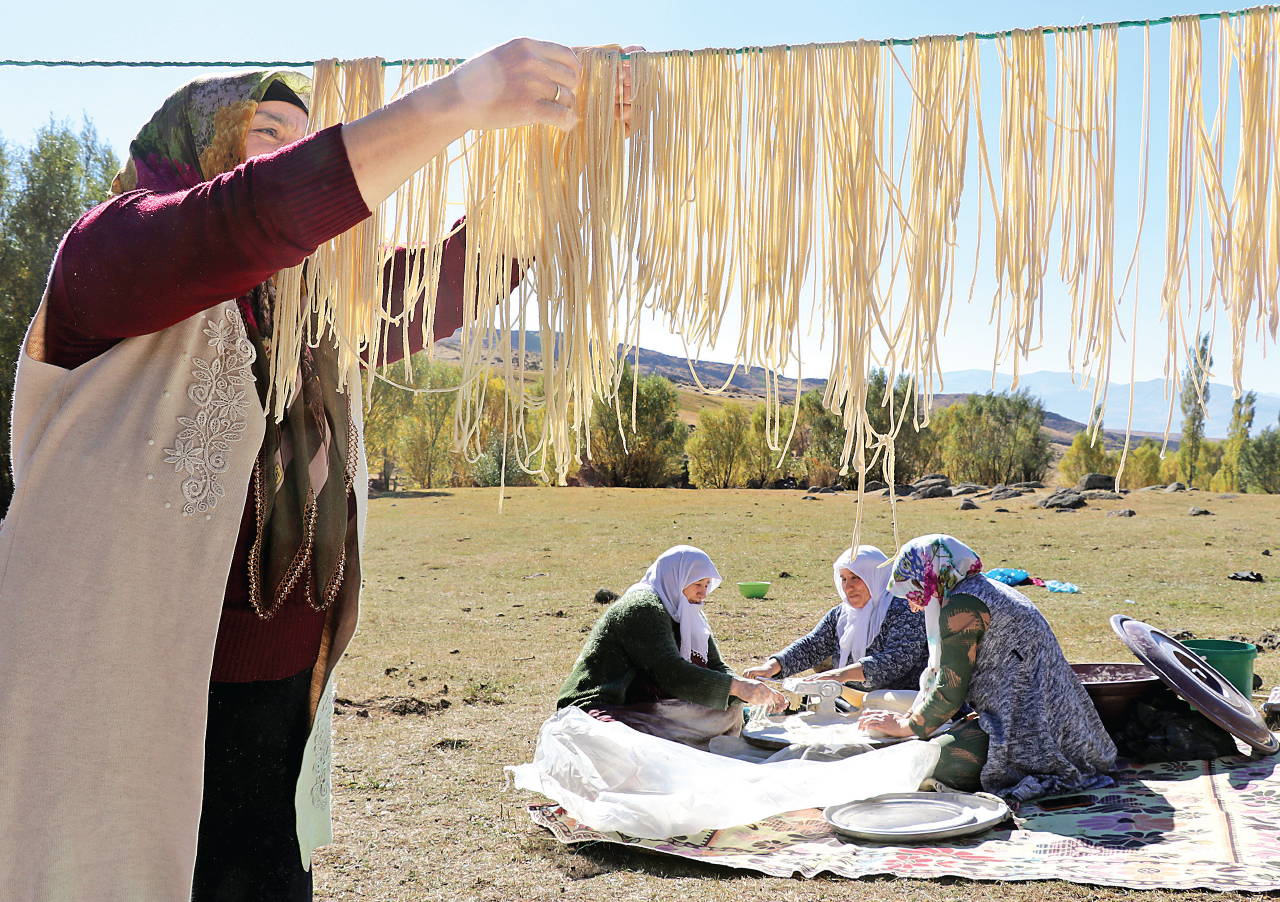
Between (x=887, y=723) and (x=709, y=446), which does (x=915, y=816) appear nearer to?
(x=887, y=723)

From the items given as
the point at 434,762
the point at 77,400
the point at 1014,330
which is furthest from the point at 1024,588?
the point at 77,400

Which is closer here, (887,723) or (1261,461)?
(887,723)

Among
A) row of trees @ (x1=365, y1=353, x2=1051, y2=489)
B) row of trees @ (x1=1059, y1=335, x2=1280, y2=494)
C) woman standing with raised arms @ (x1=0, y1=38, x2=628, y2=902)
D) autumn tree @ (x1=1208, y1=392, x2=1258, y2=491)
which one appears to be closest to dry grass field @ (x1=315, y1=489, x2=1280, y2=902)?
woman standing with raised arms @ (x1=0, y1=38, x2=628, y2=902)

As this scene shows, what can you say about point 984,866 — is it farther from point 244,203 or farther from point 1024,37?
point 244,203

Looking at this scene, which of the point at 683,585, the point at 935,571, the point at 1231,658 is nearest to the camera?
the point at 935,571

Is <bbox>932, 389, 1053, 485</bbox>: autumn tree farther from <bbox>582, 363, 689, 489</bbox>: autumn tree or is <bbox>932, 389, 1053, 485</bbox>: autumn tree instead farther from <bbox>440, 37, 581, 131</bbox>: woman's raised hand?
<bbox>440, 37, 581, 131</bbox>: woman's raised hand

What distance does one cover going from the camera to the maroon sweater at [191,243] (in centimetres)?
107

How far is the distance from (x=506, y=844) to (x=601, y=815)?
39 centimetres

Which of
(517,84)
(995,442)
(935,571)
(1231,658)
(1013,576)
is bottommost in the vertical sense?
(1013,576)

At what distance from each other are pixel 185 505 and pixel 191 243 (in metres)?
0.42

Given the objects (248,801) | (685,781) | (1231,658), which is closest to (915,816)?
(685,781)

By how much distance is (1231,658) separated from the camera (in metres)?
4.68

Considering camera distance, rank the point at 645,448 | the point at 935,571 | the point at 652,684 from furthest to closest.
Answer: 1. the point at 645,448
2. the point at 652,684
3. the point at 935,571

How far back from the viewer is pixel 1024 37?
1.35m
